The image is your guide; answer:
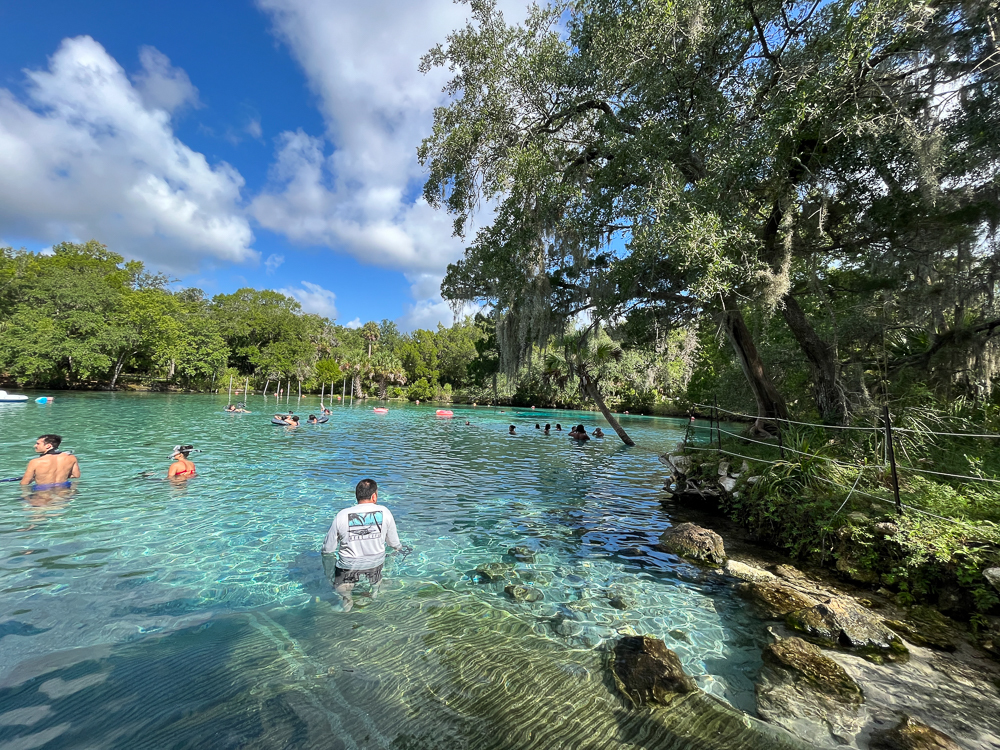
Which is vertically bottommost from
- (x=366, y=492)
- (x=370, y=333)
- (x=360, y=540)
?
(x=360, y=540)

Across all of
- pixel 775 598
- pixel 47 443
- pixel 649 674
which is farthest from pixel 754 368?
pixel 47 443

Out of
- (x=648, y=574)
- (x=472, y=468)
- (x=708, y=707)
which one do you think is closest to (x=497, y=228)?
(x=472, y=468)

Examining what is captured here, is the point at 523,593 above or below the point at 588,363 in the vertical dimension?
below

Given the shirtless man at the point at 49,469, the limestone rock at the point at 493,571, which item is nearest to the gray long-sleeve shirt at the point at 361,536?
the limestone rock at the point at 493,571

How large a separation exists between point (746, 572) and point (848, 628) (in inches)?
67.9

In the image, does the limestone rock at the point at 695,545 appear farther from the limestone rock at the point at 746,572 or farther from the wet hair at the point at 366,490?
the wet hair at the point at 366,490

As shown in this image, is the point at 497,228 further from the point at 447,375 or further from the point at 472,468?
the point at 447,375

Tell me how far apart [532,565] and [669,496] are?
21.5 feet

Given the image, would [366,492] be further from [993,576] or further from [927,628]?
[993,576]

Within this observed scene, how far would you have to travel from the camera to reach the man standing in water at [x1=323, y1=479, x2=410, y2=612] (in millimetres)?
5117

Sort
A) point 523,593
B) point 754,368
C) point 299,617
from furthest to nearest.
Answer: point 754,368, point 523,593, point 299,617

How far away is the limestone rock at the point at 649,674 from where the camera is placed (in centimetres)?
352

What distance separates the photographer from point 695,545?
22.5ft

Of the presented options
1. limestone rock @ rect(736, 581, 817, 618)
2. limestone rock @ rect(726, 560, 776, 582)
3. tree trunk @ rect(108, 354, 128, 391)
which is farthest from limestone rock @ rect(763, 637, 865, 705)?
tree trunk @ rect(108, 354, 128, 391)
